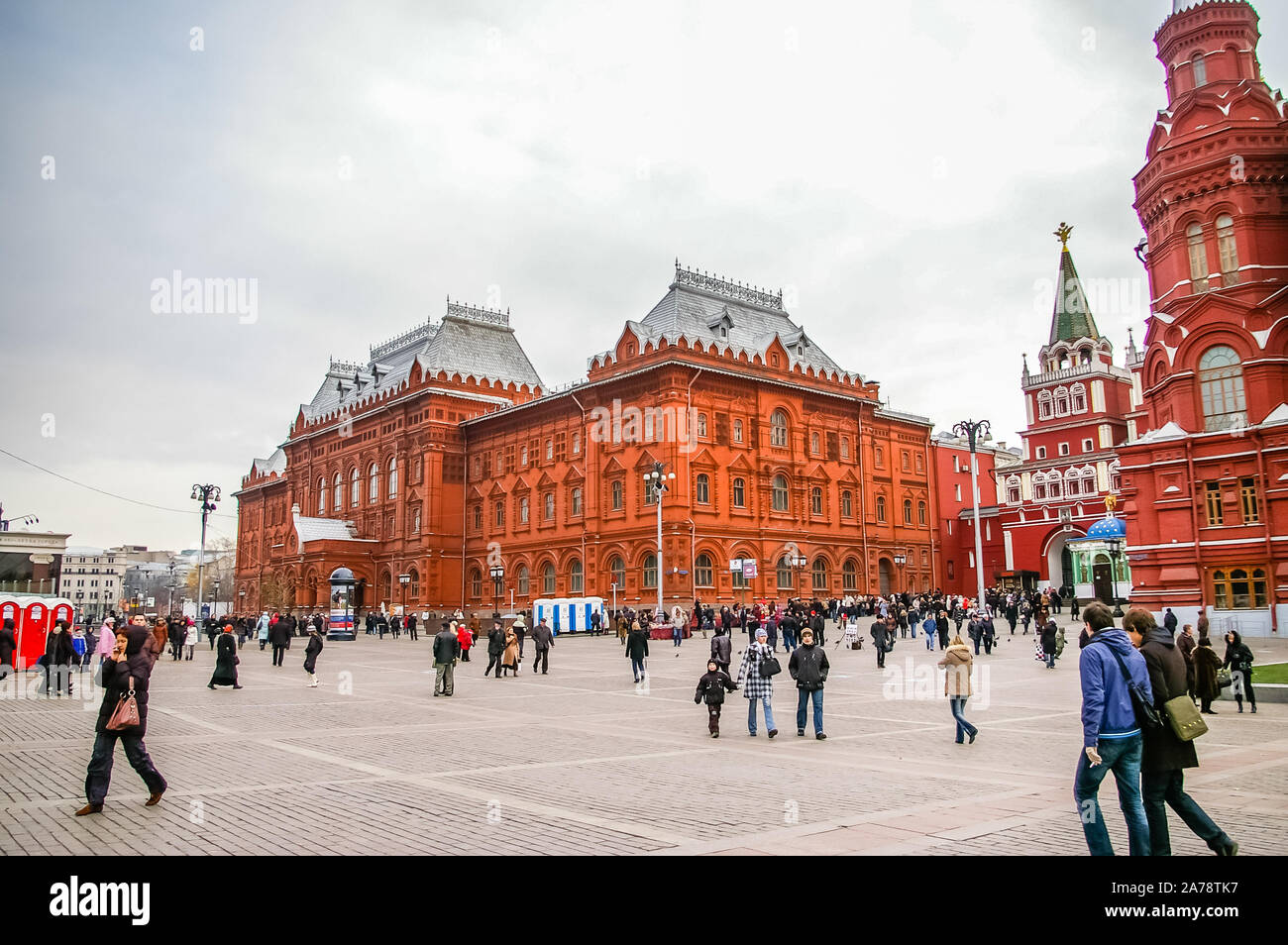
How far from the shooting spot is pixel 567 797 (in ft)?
30.5

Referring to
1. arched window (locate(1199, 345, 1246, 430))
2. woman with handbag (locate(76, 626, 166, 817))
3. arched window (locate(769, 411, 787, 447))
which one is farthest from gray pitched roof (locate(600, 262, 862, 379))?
woman with handbag (locate(76, 626, 166, 817))

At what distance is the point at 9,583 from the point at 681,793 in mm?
47697

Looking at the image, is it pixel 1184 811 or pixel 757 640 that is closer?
pixel 1184 811

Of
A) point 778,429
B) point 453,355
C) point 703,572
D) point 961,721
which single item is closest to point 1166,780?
point 961,721

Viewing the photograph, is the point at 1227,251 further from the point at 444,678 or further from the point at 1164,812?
the point at 1164,812

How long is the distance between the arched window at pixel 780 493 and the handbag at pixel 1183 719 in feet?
167

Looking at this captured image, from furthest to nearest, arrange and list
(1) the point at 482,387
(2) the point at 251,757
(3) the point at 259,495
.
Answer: (3) the point at 259,495
(1) the point at 482,387
(2) the point at 251,757

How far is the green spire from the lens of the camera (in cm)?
7438

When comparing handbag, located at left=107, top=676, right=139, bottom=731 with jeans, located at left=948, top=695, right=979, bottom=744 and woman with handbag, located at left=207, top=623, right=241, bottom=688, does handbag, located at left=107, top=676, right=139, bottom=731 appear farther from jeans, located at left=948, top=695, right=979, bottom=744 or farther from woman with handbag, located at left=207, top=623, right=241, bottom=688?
woman with handbag, located at left=207, top=623, right=241, bottom=688

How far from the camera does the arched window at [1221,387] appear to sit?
1521 inches

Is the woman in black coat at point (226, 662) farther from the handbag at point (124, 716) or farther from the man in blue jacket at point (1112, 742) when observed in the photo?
the man in blue jacket at point (1112, 742)

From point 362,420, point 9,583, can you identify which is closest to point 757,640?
point 9,583

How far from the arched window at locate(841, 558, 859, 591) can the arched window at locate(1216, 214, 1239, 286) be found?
27.8 m
